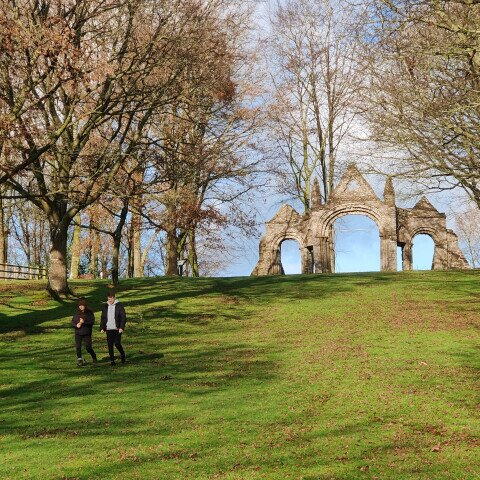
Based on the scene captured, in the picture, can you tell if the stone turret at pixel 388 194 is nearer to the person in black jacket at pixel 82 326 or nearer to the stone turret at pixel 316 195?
the stone turret at pixel 316 195

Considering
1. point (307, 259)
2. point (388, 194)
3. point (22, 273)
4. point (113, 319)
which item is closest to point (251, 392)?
point (113, 319)

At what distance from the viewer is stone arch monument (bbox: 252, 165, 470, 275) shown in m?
45.6

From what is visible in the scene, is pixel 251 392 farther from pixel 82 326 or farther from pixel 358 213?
pixel 358 213

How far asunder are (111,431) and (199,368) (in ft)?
17.7

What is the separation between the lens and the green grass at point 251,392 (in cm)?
1052

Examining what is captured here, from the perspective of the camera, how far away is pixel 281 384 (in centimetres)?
1552

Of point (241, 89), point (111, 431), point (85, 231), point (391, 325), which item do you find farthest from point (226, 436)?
point (85, 231)

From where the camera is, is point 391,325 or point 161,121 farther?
point 161,121

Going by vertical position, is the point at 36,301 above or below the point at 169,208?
below

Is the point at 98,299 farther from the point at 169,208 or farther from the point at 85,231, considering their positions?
the point at 85,231

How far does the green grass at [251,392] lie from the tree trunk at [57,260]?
0.98m

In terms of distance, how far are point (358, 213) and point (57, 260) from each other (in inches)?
961

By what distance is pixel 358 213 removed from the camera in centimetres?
4600

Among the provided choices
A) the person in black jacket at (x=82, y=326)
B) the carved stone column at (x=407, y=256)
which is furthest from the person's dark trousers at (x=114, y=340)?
the carved stone column at (x=407, y=256)
